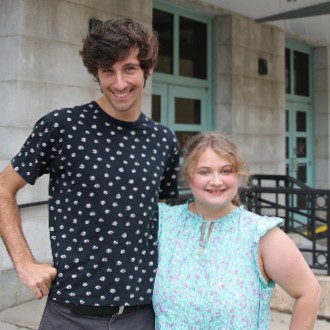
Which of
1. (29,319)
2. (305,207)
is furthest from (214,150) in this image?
(305,207)

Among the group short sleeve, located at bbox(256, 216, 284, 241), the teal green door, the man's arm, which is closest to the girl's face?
short sleeve, located at bbox(256, 216, 284, 241)

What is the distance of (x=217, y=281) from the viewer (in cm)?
182

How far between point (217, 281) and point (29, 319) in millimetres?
2997

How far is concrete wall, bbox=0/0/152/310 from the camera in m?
4.61

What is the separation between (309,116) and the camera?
9.88 metres

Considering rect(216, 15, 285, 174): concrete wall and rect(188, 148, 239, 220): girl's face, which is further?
rect(216, 15, 285, 174): concrete wall

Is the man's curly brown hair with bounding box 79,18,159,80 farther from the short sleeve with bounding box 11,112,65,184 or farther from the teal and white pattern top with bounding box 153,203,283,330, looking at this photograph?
the teal and white pattern top with bounding box 153,203,283,330

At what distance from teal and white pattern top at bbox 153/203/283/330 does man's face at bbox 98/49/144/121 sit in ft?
1.71

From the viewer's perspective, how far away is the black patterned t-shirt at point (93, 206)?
5.98 feet

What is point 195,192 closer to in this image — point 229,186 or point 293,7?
point 229,186

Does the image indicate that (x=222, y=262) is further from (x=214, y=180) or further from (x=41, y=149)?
(x=41, y=149)

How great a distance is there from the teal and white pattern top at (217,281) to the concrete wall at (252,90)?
17.2 feet

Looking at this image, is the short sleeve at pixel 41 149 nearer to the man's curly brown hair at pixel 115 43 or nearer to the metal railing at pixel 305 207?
the man's curly brown hair at pixel 115 43

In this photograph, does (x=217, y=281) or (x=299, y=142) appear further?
(x=299, y=142)
